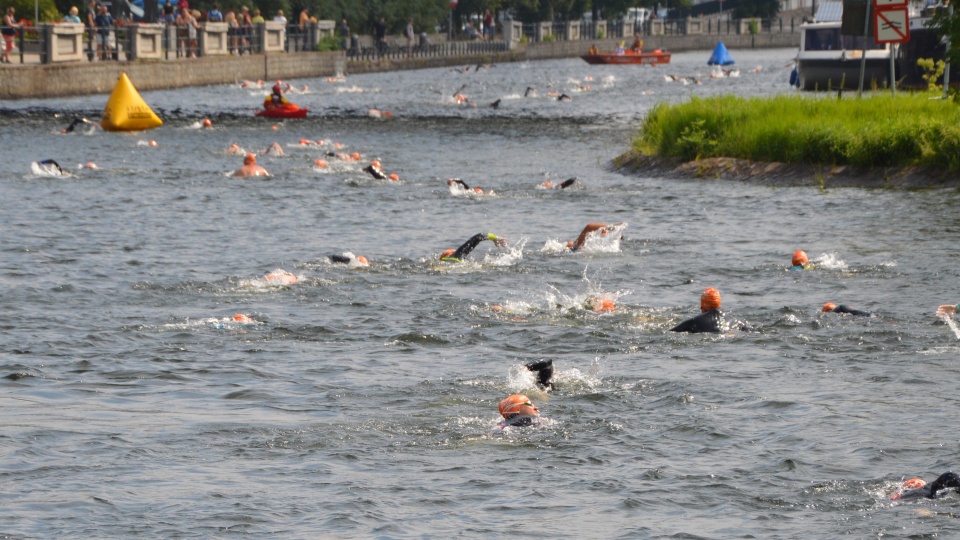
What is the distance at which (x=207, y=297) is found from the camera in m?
17.9

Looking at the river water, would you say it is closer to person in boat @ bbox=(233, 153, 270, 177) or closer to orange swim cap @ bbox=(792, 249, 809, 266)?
orange swim cap @ bbox=(792, 249, 809, 266)

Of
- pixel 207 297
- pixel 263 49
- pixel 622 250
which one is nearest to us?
pixel 207 297

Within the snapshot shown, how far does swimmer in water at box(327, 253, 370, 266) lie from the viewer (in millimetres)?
19906

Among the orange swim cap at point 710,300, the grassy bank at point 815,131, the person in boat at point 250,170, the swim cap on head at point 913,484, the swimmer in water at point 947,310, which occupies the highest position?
the grassy bank at point 815,131

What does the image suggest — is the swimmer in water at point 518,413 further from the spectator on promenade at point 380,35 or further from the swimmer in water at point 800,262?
the spectator on promenade at point 380,35

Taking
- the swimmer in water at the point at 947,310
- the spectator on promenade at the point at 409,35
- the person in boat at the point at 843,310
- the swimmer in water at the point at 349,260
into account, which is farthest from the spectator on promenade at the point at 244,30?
the swimmer in water at the point at 947,310

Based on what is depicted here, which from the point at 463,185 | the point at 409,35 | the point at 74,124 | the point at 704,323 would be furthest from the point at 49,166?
the point at 409,35

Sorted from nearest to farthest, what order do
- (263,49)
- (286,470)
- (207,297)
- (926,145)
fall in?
(286,470) < (207,297) < (926,145) < (263,49)

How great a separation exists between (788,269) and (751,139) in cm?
1144

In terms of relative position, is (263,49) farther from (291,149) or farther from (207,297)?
(207,297)

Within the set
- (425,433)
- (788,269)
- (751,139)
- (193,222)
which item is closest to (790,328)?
(788,269)

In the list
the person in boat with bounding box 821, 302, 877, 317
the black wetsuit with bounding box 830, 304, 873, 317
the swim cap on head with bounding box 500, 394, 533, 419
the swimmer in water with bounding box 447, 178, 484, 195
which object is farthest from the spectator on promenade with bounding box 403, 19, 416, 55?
the swim cap on head with bounding box 500, 394, 533, 419

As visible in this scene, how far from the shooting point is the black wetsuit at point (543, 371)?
509 inches

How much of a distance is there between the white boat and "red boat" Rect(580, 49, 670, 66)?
38602 millimetres
